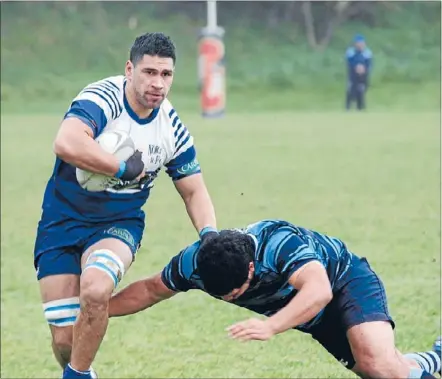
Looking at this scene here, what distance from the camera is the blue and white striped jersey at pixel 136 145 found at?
6539 millimetres

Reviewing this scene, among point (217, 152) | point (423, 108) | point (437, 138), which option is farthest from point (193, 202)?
point (423, 108)

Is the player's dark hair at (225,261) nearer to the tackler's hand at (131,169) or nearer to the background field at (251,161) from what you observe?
Answer: the tackler's hand at (131,169)

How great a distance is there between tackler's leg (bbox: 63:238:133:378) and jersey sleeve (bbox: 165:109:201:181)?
623mm

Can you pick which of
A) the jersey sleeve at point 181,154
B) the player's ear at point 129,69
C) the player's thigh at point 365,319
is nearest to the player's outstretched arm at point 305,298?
the player's thigh at point 365,319

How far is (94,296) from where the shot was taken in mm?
6152

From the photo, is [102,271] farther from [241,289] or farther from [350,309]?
[350,309]

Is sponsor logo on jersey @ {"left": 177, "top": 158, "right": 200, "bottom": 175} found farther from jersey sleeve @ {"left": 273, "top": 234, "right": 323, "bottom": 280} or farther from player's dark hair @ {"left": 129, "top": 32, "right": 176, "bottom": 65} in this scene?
jersey sleeve @ {"left": 273, "top": 234, "right": 323, "bottom": 280}

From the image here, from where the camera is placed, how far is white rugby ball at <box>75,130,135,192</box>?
6.44m

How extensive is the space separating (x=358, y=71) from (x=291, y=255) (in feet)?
100

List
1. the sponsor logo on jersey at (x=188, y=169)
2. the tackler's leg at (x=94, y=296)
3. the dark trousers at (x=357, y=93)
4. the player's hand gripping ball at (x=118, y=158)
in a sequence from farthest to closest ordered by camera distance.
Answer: the dark trousers at (x=357, y=93)
the sponsor logo on jersey at (x=188, y=169)
the player's hand gripping ball at (x=118, y=158)
the tackler's leg at (x=94, y=296)

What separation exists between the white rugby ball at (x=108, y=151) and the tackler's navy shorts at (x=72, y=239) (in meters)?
0.23

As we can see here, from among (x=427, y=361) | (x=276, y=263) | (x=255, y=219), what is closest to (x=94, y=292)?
(x=276, y=263)

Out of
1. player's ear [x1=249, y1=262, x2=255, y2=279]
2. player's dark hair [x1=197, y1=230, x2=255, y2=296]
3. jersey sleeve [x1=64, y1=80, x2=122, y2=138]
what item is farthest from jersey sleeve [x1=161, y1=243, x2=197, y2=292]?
jersey sleeve [x1=64, y1=80, x2=122, y2=138]

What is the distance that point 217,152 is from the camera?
22141 millimetres
